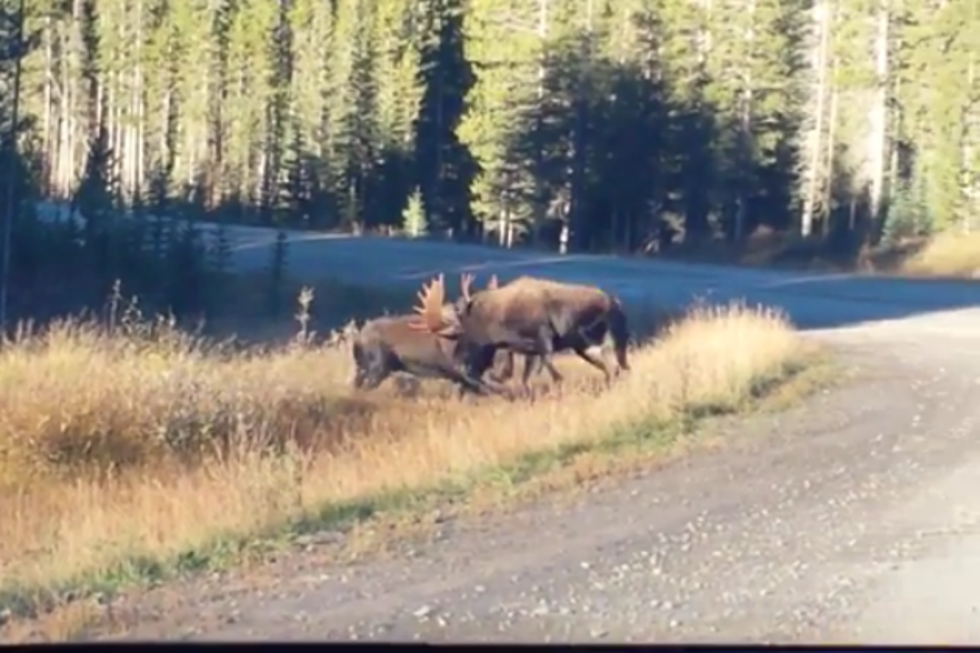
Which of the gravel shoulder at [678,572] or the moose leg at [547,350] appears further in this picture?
the moose leg at [547,350]

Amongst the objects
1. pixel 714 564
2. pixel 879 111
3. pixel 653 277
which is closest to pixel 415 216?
pixel 879 111

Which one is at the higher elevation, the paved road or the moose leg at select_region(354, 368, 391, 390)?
the paved road

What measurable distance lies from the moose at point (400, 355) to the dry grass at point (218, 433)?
0.21 m

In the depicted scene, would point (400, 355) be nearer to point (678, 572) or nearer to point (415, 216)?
point (678, 572)

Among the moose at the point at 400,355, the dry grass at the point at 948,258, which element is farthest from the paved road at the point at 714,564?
the dry grass at the point at 948,258

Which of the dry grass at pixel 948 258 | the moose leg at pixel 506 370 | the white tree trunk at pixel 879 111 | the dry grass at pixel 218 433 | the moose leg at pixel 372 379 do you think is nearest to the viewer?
the dry grass at pixel 218 433

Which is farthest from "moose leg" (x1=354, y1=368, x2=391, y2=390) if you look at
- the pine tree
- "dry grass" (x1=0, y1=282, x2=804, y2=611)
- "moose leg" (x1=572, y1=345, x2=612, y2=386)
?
the pine tree

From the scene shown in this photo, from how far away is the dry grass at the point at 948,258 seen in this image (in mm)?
42562

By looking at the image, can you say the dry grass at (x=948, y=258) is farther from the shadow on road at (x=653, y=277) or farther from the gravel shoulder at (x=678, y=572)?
the gravel shoulder at (x=678, y=572)

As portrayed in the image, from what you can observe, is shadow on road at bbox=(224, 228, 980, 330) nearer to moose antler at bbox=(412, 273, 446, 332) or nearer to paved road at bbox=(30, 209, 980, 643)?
moose antler at bbox=(412, 273, 446, 332)

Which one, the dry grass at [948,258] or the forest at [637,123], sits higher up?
the forest at [637,123]

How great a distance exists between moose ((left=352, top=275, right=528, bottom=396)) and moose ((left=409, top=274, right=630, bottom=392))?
0.09 metres

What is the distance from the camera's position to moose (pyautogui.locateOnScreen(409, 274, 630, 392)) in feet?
64.4

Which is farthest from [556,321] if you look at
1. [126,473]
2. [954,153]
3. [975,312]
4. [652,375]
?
[954,153]
